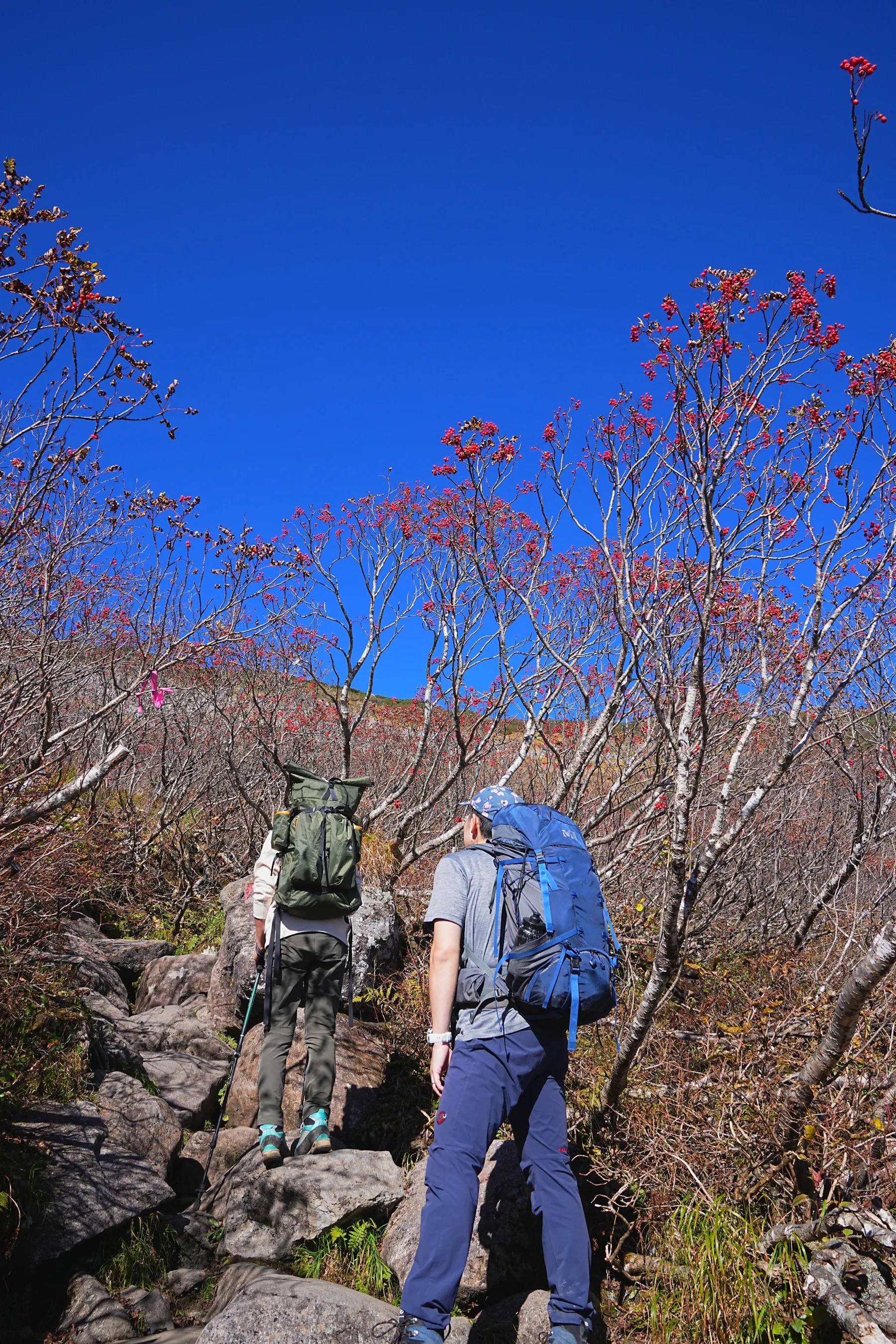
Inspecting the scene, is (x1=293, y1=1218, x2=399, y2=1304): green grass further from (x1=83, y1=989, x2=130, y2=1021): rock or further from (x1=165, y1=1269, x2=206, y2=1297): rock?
(x1=83, y1=989, x2=130, y2=1021): rock

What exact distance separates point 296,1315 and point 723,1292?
160 cm

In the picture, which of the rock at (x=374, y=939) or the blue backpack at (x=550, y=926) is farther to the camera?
the rock at (x=374, y=939)

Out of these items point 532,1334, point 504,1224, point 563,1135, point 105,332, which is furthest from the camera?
point 105,332

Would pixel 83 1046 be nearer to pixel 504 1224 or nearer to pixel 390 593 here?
pixel 504 1224

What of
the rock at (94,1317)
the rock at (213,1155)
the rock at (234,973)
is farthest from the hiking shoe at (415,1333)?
the rock at (234,973)

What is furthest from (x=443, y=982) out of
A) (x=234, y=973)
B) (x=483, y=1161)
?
(x=234, y=973)

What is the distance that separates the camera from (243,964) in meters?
6.68

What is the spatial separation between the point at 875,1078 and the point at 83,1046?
14.2 ft

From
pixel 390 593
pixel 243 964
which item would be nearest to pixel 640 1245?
pixel 243 964

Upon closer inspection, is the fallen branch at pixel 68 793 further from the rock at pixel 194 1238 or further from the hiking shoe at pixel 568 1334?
the hiking shoe at pixel 568 1334

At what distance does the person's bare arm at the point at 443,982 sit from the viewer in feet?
9.37

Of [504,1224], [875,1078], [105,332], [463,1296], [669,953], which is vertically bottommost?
[463,1296]

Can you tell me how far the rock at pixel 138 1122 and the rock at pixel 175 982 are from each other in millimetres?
2222

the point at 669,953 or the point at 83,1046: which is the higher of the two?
the point at 669,953
